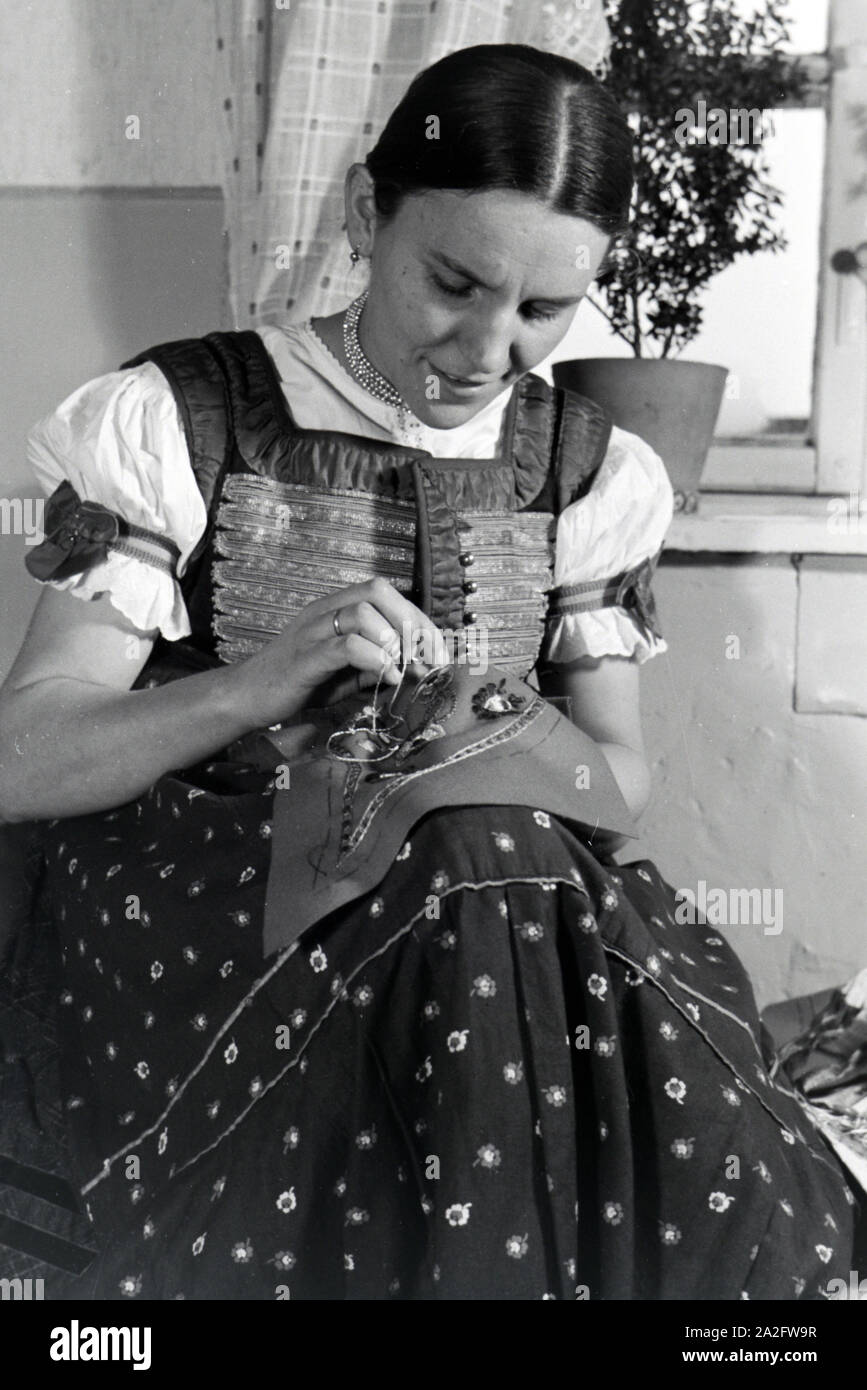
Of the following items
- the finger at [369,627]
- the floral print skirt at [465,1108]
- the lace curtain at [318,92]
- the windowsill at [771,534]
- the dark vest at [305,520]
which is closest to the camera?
the floral print skirt at [465,1108]

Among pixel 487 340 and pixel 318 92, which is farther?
pixel 318 92

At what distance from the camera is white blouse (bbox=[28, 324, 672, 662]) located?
1.18 metres

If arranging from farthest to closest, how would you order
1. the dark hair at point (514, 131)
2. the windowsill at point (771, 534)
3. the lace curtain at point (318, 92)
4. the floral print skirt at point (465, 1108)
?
the windowsill at point (771, 534) < the lace curtain at point (318, 92) < the dark hair at point (514, 131) < the floral print skirt at point (465, 1108)

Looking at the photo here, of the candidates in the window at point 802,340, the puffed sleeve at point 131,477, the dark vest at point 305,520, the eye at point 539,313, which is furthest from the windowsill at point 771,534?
the puffed sleeve at point 131,477

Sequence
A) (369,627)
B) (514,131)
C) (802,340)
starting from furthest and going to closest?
(802,340)
(514,131)
(369,627)

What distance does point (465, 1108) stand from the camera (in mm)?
876

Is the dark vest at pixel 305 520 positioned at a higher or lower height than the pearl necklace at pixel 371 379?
lower

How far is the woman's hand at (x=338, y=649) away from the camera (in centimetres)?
100

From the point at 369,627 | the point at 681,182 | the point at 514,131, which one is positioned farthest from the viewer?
the point at 681,182

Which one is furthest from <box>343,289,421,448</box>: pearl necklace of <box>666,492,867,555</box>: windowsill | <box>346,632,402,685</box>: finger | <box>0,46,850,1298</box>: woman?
<box>666,492,867,555</box>: windowsill

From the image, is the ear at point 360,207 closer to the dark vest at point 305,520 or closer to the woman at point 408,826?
the woman at point 408,826

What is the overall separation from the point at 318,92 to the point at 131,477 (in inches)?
23.7

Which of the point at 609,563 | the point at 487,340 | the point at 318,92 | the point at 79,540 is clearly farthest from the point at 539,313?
the point at 318,92

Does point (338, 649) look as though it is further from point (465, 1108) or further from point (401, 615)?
point (465, 1108)
